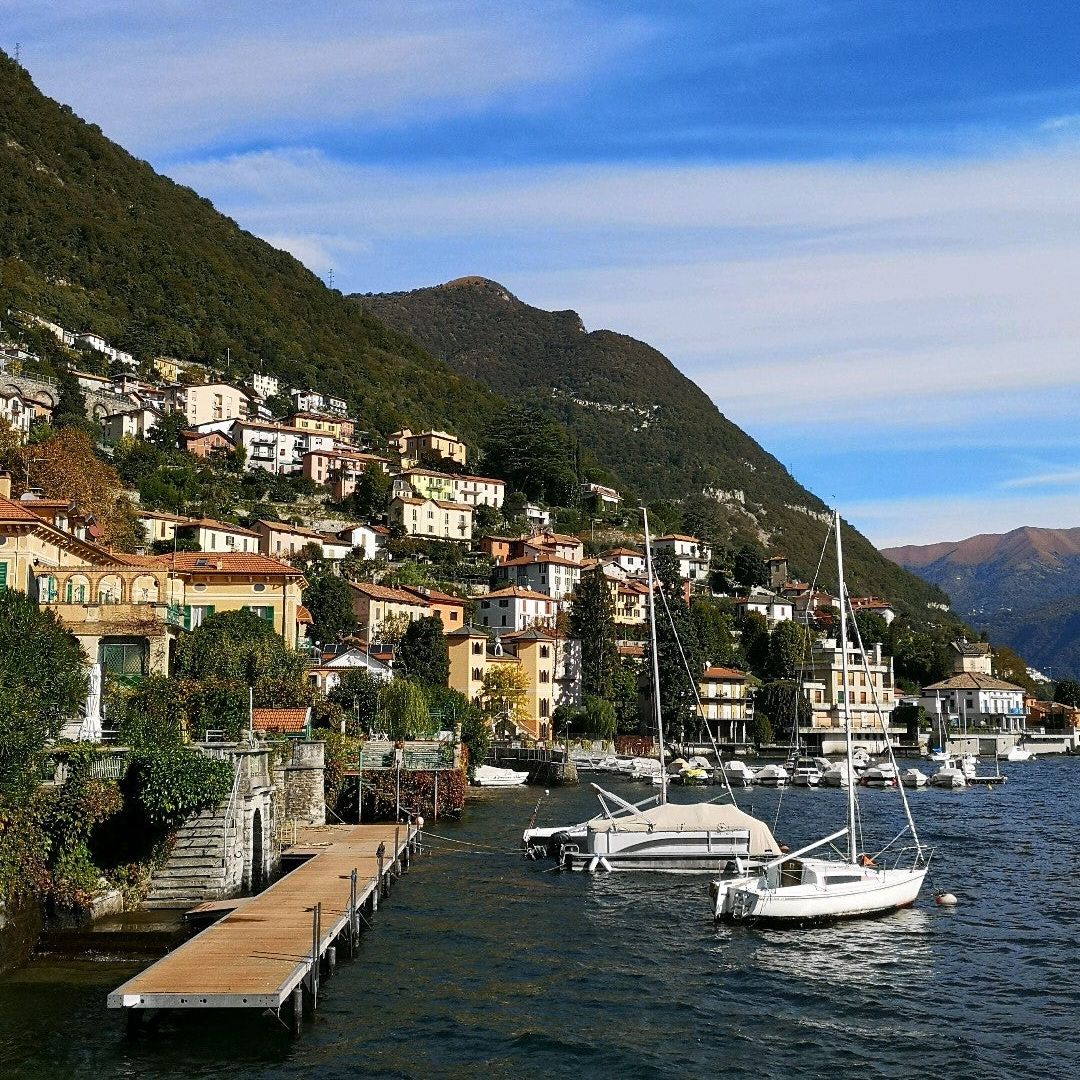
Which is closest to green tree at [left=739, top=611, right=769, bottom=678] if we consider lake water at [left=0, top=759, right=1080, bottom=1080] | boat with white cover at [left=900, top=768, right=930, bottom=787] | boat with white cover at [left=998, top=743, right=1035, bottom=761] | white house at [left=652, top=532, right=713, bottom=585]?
white house at [left=652, top=532, right=713, bottom=585]

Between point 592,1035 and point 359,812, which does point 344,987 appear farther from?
point 359,812

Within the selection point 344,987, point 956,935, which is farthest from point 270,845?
point 956,935

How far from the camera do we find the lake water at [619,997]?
74.2 ft

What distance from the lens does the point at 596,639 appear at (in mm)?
115312

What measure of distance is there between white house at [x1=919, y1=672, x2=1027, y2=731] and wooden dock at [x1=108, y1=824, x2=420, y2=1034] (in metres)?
129

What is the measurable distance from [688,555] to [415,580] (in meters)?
58.1

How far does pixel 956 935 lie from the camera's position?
34.4 m

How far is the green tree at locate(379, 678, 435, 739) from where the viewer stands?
64.2 metres

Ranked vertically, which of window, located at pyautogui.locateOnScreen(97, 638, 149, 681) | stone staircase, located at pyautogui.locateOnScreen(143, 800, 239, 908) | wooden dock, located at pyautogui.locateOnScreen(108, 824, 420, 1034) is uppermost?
window, located at pyautogui.locateOnScreen(97, 638, 149, 681)

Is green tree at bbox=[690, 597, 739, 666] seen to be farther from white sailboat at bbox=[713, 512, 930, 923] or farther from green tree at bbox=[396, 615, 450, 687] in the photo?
white sailboat at bbox=[713, 512, 930, 923]

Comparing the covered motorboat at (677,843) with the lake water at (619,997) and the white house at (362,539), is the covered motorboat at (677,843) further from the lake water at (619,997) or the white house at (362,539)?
the white house at (362,539)

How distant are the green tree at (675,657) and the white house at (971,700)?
47.4 metres

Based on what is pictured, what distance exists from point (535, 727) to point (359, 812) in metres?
59.1

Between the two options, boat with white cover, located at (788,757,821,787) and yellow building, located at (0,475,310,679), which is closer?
yellow building, located at (0,475,310,679)
